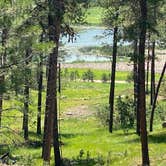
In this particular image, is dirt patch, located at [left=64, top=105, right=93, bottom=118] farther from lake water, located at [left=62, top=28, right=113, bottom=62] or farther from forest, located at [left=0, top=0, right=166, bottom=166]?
lake water, located at [left=62, top=28, right=113, bottom=62]

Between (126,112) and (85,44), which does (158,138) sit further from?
(85,44)

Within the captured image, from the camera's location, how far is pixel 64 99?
62.2 meters

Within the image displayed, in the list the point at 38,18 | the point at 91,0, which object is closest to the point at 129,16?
the point at 91,0

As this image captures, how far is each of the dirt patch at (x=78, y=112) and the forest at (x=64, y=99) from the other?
12cm

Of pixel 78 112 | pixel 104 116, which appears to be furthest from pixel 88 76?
pixel 104 116

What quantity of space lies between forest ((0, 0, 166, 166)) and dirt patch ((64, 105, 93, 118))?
0.12m

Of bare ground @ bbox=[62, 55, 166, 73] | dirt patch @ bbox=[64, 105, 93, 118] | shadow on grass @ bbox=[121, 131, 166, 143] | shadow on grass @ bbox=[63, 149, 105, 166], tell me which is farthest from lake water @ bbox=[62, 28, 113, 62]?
shadow on grass @ bbox=[63, 149, 105, 166]

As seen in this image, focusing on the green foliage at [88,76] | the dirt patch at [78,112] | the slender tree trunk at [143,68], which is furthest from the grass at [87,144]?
the green foliage at [88,76]

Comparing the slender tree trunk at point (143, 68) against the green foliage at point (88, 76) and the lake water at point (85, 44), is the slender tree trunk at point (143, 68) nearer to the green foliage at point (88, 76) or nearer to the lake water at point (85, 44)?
the lake water at point (85, 44)

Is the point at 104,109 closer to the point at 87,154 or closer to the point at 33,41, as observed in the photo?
the point at 87,154

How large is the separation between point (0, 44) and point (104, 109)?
29039 millimetres

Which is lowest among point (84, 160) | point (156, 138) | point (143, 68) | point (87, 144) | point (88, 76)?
point (88, 76)

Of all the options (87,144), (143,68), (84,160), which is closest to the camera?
(143,68)

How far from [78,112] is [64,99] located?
9.83 m
